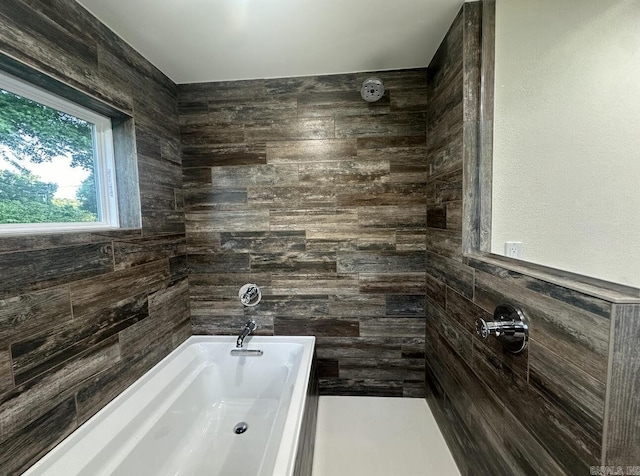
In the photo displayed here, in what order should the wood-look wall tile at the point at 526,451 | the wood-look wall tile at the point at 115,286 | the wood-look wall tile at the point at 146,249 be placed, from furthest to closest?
1. the wood-look wall tile at the point at 146,249
2. the wood-look wall tile at the point at 115,286
3. the wood-look wall tile at the point at 526,451

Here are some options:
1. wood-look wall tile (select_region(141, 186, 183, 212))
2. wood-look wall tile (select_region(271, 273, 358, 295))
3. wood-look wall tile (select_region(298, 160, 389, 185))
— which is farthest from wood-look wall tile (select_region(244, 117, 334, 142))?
wood-look wall tile (select_region(271, 273, 358, 295))

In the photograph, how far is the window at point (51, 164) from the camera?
42.4 inches

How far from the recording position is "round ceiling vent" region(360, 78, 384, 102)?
5.77 ft

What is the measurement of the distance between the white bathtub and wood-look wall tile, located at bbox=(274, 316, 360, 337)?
74 mm

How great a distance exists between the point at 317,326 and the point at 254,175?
128cm

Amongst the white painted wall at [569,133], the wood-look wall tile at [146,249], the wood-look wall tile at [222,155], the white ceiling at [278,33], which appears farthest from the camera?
the wood-look wall tile at [222,155]

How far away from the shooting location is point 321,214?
1.99m

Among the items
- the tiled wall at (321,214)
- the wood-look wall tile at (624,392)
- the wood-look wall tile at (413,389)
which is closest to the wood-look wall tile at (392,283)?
the tiled wall at (321,214)

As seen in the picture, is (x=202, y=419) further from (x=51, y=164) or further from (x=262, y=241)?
(x=51, y=164)

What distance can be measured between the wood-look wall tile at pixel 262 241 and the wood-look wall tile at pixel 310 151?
0.56 metres

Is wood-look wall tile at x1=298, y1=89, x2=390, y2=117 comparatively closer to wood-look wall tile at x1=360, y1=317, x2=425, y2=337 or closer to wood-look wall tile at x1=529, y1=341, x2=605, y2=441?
wood-look wall tile at x1=360, y1=317, x2=425, y2=337

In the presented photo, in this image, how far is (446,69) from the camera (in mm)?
1561

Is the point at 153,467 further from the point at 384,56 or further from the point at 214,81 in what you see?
the point at 384,56

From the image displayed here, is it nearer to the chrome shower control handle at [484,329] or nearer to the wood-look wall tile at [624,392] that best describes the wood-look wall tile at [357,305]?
the chrome shower control handle at [484,329]
